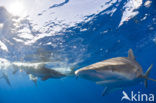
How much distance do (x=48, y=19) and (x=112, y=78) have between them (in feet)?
25.7

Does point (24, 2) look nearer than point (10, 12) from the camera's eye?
Yes

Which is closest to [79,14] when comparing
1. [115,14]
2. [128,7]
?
[115,14]

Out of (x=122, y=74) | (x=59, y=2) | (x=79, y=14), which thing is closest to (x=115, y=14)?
(x=79, y=14)

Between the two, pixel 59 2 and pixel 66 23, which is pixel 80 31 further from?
pixel 59 2

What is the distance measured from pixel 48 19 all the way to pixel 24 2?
6.90ft

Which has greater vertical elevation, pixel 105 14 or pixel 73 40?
pixel 105 14

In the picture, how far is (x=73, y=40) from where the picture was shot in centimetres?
1473

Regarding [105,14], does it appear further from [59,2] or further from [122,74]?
[122,74]

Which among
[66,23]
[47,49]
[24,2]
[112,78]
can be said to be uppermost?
[24,2]

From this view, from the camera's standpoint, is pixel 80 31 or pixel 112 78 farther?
pixel 80 31

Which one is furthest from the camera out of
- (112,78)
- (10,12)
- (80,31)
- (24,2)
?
(80,31)

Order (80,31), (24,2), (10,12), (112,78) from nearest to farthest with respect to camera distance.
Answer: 1. (112,78)
2. (24,2)
3. (10,12)
4. (80,31)

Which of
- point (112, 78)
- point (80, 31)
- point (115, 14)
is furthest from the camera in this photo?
point (80, 31)

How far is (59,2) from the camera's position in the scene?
8.46m
